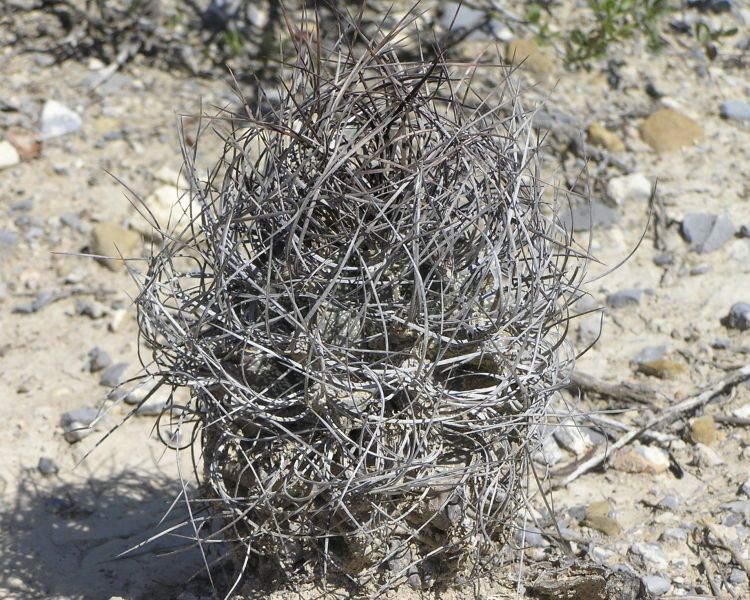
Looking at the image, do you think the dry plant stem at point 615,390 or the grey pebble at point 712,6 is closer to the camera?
the dry plant stem at point 615,390

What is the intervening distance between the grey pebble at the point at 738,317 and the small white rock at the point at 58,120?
3741 millimetres

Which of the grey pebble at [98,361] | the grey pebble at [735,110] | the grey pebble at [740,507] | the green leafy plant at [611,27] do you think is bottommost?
the grey pebble at [98,361]

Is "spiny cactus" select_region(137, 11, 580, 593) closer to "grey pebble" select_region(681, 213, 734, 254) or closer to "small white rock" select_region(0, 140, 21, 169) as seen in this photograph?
"grey pebble" select_region(681, 213, 734, 254)

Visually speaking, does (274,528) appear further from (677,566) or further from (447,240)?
(677,566)

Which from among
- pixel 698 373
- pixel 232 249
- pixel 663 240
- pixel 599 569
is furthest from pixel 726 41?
pixel 232 249

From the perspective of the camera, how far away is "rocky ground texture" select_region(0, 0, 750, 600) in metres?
3.09

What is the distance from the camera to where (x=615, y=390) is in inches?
152

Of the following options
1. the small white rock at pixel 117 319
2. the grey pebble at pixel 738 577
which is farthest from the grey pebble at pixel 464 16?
the grey pebble at pixel 738 577

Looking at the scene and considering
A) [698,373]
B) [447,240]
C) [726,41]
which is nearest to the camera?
[447,240]

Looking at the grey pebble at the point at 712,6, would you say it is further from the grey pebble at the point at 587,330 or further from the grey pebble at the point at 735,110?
the grey pebble at the point at 587,330

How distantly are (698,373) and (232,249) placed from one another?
7.91 feet

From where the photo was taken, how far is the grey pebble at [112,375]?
429cm

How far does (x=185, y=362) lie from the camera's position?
235cm

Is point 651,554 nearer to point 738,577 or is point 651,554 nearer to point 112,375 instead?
point 738,577
